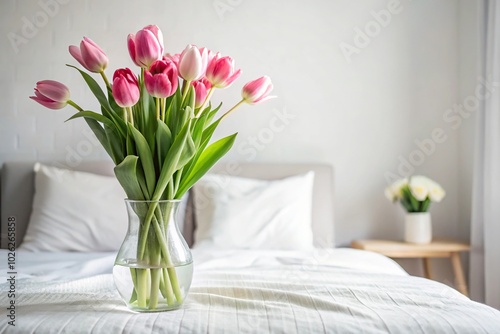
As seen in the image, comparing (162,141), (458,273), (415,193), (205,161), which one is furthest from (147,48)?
(458,273)

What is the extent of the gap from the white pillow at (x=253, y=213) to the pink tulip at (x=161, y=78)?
168cm

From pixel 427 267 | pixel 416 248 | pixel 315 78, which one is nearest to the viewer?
pixel 416 248

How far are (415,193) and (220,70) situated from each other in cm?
207

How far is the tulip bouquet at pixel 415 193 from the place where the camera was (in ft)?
10.2

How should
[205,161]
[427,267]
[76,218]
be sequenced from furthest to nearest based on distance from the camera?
[427,267] < [76,218] < [205,161]

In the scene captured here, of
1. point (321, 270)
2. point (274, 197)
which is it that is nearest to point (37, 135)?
point (274, 197)

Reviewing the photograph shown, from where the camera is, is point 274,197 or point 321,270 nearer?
point 321,270

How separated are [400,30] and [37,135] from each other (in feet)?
7.11

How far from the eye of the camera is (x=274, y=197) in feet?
9.61

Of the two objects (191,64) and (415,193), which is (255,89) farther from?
(415,193)

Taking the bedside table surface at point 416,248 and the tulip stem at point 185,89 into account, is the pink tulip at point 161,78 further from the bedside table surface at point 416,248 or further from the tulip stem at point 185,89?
the bedside table surface at point 416,248

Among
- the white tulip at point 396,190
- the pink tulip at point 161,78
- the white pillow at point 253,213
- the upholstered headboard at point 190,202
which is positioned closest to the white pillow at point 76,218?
the upholstered headboard at point 190,202

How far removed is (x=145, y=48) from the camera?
1.20 meters

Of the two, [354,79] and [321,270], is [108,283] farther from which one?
[354,79]
